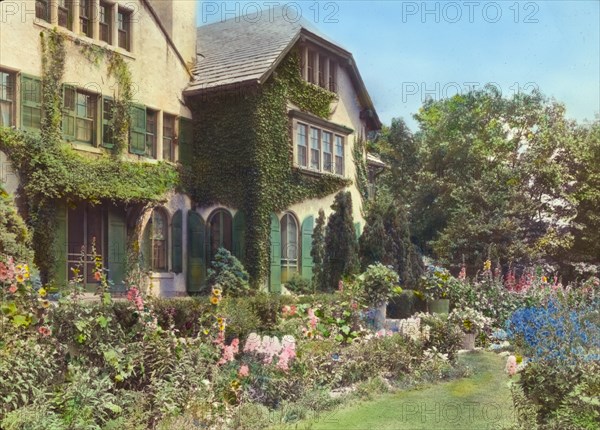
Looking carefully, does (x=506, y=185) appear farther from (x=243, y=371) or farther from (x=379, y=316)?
(x=243, y=371)

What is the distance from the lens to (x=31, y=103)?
15.8m

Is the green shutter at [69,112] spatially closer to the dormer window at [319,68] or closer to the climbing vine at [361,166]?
the dormer window at [319,68]

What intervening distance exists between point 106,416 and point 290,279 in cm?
1409

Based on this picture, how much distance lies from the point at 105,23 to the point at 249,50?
4.76m

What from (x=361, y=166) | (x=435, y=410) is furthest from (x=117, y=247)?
(x=435, y=410)

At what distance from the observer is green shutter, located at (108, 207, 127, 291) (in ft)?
57.7

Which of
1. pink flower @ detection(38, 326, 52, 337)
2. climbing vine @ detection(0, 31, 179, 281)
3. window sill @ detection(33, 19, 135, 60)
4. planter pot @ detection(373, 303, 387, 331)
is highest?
window sill @ detection(33, 19, 135, 60)

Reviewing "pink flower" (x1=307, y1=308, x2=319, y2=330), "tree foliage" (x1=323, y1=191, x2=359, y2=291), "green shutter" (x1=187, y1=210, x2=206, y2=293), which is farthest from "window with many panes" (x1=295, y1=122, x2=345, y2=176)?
"pink flower" (x1=307, y1=308, x2=319, y2=330)

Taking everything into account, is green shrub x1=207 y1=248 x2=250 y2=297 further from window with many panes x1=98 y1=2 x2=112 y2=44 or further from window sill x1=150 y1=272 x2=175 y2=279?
window with many panes x1=98 y1=2 x2=112 y2=44

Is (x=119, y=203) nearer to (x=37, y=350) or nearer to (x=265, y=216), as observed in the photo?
(x=265, y=216)

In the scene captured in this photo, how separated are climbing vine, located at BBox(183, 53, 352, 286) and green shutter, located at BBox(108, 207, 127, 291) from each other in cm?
269

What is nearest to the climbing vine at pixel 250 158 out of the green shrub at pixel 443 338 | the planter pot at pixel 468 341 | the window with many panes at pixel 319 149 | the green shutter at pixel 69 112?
the window with many panes at pixel 319 149

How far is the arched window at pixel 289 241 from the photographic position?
2117cm

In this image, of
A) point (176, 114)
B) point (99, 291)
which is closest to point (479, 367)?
point (99, 291)
